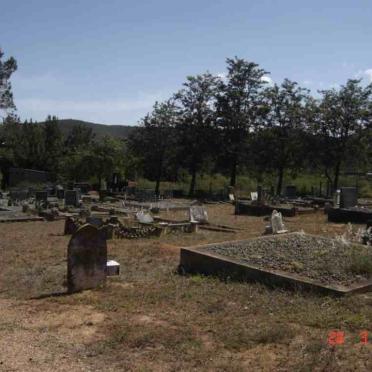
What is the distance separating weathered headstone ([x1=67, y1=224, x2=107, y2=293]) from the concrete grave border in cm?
187

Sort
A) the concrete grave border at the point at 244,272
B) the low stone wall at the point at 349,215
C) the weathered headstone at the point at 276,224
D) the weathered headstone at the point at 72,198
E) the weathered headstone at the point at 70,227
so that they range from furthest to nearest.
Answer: the weathered headstone at the point at 72,198 → the low stone wall at the point at 349,215 → the weathered headstone at the point at 70,227 → the weathered headstone at the point at 276,224 → the concrete grave border at the point at 244,272

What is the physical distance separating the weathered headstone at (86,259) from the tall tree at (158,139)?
92.9ft

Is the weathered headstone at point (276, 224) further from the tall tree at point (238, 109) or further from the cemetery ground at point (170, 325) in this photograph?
the tall tree at point (238, 109)

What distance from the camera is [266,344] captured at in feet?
18.5

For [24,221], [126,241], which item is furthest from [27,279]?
[24,221]

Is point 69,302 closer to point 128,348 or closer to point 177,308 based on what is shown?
point 177,308

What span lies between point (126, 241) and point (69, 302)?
6.87 m

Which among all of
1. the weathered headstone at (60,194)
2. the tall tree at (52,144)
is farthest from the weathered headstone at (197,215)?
the tall tree at (52,144)

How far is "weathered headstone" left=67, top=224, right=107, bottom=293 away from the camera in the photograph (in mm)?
8289

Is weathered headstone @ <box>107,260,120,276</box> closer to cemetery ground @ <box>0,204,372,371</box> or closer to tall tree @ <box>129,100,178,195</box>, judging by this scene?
cemetery ground @ <box>0,204,372,371</box>

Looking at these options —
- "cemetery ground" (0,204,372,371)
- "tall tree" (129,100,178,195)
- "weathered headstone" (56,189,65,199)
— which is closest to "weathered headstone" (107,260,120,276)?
"cemetery ground" (0,204,372,371)

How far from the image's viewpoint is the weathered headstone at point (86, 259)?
8289mm

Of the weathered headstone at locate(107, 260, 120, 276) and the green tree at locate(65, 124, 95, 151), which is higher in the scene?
the green tree at locate(65, 124, 95, 151)
